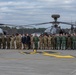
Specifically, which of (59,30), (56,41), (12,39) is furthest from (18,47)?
(59,30)

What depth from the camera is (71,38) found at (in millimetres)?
34969

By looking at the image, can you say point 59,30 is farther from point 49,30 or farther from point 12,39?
point 12,39

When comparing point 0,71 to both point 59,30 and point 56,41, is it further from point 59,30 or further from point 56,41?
point 59,30

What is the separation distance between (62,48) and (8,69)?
1857 centimetres

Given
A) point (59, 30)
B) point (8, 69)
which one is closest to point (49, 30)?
point (59, 30)

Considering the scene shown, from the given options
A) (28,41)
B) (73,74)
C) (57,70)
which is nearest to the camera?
(73,74)

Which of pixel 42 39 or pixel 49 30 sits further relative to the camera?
pixel 49 30

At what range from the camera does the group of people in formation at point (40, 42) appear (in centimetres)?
3475

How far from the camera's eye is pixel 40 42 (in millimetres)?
35250

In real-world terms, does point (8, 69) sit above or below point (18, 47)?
above

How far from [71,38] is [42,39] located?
2.80m

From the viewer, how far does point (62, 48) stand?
35.1 m

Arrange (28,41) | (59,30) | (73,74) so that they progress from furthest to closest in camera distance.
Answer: (59,30) → (28,41) → (73,74)

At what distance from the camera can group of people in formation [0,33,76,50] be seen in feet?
114
